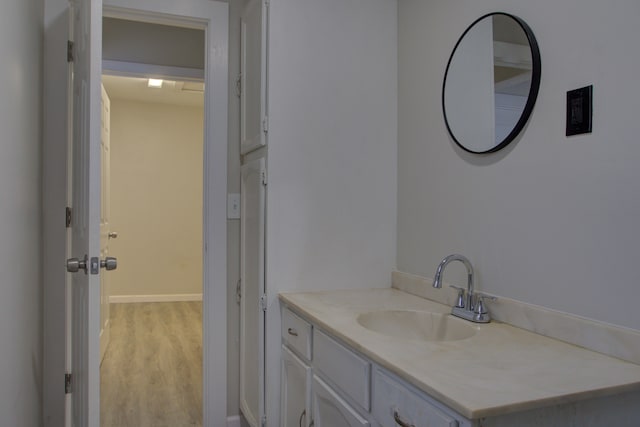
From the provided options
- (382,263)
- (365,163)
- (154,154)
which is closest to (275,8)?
(365,163)

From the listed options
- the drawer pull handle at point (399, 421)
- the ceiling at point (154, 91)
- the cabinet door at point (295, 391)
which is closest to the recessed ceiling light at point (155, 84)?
the ceiling at point (154, 91)

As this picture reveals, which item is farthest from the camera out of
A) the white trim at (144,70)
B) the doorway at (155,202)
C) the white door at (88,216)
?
the doorway at (155,202)

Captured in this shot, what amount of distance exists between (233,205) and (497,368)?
1570mm


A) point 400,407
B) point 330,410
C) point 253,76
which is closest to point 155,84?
point 253,76

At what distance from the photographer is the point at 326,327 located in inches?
57.8

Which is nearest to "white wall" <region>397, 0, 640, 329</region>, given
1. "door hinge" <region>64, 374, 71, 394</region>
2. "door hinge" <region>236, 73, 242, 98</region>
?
"door hinge" <region>236, 73, 242, 98</region>

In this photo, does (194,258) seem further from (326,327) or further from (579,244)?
(579,244)

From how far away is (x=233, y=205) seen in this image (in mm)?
2352

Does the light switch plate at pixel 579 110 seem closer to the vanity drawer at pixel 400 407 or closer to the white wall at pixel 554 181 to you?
the white wall at pixel 554 181

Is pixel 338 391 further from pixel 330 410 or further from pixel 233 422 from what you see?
pixel 233 422

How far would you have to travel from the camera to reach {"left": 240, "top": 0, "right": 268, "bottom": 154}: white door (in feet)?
6.45

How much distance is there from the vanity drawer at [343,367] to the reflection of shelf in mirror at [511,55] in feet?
3.21

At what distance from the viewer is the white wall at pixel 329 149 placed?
1947 mm

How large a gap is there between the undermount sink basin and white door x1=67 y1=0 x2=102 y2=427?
0.88 m
